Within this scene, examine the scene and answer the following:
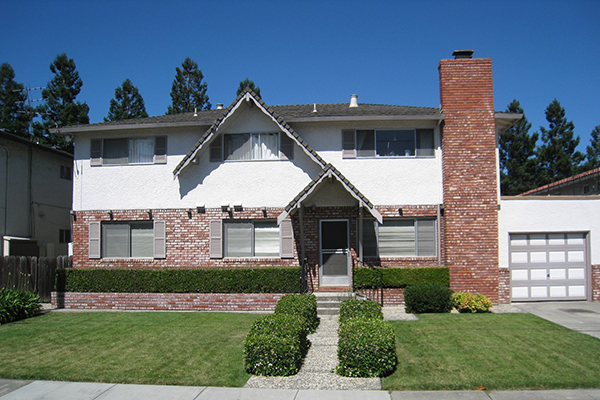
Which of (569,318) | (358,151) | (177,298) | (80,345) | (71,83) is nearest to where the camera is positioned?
(80,345)

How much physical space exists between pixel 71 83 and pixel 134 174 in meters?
25.3

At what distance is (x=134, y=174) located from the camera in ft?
55.6

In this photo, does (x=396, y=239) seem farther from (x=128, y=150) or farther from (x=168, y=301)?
(x=128, y=150)

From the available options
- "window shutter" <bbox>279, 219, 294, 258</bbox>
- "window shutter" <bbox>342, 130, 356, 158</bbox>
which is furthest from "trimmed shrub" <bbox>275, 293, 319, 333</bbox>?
"window shutter" <bbox>342, 130, 356, 158</bbox>

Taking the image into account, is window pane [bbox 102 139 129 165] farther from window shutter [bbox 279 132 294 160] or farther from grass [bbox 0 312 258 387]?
grass [bbox 0 312 258 387]

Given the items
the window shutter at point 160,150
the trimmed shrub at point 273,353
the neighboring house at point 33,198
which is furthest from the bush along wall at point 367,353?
the neighboring house at point 33,198

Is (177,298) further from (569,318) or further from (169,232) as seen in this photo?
(569,318)

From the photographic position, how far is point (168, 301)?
1541cm

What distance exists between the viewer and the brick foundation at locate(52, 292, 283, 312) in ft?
48.7

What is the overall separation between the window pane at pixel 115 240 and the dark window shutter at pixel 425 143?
411 inches

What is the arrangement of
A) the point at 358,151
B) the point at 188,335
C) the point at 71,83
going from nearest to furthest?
the point at 188,335, the point at 358,151, the point at 71,83

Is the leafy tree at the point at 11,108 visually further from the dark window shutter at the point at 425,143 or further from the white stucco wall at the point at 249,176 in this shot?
the dark window shutter at the point at 425,143

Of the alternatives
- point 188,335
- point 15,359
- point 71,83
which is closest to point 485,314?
point 188,335

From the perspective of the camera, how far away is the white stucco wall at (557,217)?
15.6m
